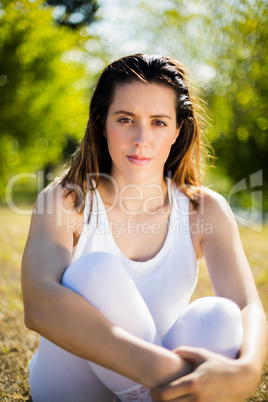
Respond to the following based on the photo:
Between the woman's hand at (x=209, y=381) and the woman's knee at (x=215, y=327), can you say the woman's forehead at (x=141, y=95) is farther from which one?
the woman's hand at (x=209, y=381)

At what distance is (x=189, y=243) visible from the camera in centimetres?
166

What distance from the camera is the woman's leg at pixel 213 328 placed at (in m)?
1.20

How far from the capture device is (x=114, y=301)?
1.24m

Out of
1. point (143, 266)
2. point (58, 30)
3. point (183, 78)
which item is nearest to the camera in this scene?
point (143, 266)

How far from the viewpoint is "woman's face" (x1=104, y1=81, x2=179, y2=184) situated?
1.57 meters

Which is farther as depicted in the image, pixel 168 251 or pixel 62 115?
pixel 62 115

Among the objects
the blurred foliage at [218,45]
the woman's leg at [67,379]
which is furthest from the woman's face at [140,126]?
the blurred foliage at [218,45]

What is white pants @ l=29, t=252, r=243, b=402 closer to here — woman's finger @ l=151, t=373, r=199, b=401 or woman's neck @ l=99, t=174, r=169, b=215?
woman's finger @ l=151, t=373, r=199, b=401

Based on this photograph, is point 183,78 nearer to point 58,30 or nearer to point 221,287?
point 221,287

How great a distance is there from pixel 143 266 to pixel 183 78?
86cm

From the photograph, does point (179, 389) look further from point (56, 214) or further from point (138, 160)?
point (138, 160)

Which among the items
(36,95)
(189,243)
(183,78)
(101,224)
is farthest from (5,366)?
(36,95)

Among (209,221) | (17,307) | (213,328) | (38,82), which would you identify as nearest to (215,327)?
(213,328)

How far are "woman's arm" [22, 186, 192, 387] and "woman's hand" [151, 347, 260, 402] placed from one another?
1.5 inches
